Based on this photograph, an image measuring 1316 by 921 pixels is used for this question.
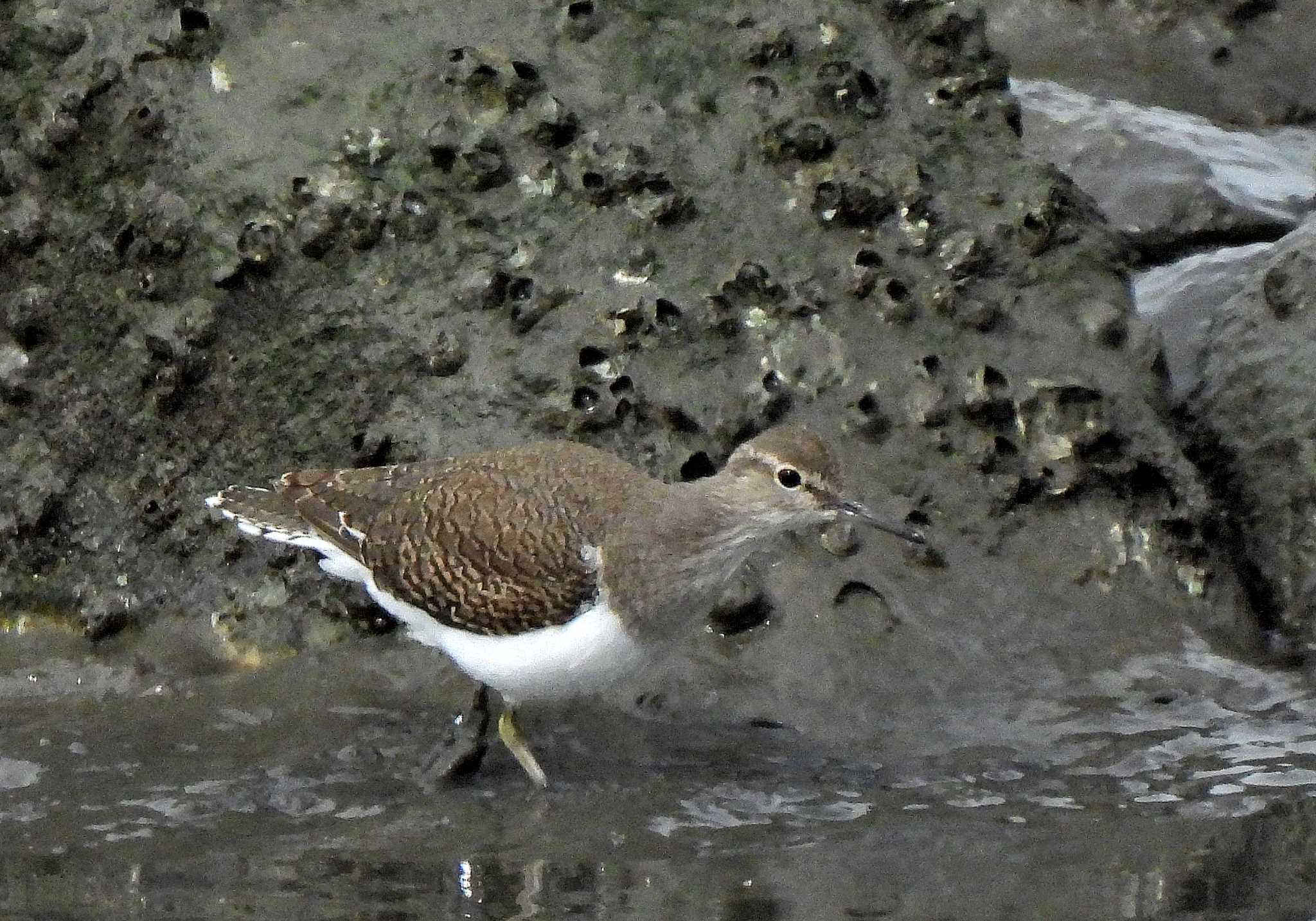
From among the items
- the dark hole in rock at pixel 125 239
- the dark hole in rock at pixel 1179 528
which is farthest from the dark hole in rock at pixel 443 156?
the dark hole in rock at pixel 1179 528

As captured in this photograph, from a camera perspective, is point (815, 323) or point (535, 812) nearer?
point (535, 812)

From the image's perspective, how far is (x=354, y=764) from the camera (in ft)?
19.7

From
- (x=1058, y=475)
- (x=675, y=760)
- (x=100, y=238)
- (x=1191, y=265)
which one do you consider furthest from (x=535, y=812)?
(x=1191, y=265)

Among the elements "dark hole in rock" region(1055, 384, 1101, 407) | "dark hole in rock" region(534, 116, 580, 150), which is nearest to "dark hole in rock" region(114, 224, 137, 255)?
"dark hole in rock" region(534, 116, 580, 150)

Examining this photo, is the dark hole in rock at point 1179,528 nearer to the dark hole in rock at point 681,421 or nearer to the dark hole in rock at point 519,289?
the dark hole in rock at point 681,421

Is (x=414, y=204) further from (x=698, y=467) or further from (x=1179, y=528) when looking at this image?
(x=1179, y=528)

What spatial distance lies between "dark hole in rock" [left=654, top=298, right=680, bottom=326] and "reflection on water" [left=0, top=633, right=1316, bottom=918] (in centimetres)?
166

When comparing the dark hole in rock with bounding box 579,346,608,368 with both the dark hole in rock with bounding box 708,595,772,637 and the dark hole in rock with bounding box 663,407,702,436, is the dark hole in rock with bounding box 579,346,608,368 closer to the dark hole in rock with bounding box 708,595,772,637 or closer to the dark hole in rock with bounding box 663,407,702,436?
the dark hole in rock with bounding box 663,407,702,436

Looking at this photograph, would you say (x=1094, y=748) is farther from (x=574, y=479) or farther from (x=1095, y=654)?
(x=574, y=479)

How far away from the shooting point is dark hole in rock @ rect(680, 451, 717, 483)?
6.91 meters

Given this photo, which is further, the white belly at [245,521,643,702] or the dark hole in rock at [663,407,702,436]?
the dark hole in rock at [663,407,702,436]

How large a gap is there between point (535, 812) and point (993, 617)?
2019mm

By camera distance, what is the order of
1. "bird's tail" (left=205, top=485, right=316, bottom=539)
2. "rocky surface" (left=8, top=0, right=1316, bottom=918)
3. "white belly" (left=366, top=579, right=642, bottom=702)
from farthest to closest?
"bird's tail" (left=205, top=485, right=316, bottom=539) → "rocky surface" (left=8, top=0, right=1316, bottom=918) → "white belly" (left=366, top=579, right=642, bottom=702)

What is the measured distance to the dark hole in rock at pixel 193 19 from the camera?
7324 mm
